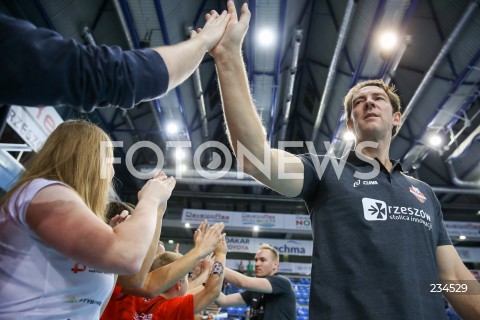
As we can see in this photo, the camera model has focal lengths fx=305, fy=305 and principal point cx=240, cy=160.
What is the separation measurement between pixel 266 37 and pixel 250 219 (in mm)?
9201

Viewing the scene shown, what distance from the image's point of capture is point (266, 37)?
7.15 meters

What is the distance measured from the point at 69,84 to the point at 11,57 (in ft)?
0.42

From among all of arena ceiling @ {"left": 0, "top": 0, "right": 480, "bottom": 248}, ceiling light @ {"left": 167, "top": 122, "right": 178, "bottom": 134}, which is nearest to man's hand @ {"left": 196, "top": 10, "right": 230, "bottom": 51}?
arena ceiling @ {"left": 0, "top": 0, "right": 480, "bottom": 248}

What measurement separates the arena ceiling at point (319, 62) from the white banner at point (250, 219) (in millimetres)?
2009

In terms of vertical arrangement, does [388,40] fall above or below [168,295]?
above

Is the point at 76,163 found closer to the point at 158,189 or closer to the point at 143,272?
the point at 158,189

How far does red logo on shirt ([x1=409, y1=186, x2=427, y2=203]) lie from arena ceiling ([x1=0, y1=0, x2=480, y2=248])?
14.7 ft

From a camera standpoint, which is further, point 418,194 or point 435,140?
point 435,140

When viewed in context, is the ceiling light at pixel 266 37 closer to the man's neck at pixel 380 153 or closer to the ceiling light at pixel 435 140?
the ceiling light at pixel 435 140

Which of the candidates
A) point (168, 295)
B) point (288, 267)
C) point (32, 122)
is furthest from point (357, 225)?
point (288, 267)

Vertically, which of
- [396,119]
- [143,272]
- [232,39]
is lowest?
[143,272]

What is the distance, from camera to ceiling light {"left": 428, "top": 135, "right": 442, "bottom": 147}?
9.27m

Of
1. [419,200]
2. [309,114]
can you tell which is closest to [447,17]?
[309,114]

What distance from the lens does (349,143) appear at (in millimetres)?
9688
